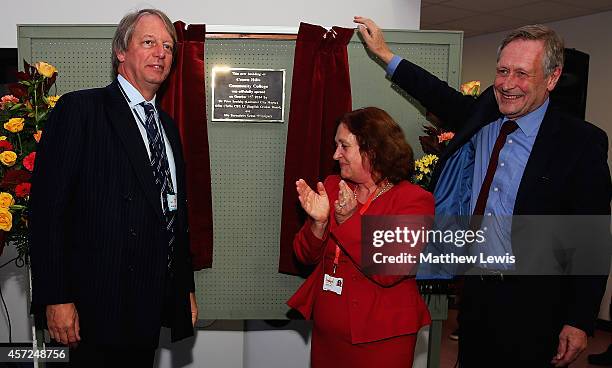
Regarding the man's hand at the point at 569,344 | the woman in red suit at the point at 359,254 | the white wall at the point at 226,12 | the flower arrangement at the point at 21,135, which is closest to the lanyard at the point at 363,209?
the woman in red suit at the point at 359,254

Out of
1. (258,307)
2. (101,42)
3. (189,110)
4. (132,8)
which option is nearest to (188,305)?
(258,307)

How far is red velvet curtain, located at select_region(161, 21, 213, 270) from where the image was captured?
2682mm

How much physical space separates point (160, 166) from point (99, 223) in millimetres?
321

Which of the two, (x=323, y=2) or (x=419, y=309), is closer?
(x=419, y=309)

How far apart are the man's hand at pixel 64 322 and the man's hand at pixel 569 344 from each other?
1.82 m

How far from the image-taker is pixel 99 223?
5.75 ft

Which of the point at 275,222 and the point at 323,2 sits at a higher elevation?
Result: the point at 323,2

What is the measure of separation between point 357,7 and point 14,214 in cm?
246

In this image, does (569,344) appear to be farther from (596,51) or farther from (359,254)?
(596,51)

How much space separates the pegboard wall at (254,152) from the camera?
2758mm

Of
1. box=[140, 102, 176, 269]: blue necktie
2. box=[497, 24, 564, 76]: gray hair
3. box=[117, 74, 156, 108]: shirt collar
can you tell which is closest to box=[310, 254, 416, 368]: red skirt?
box=[140, 102, 176, 269]: blue necktie

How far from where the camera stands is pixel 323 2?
3.33 meters

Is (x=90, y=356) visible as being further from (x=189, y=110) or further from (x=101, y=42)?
(x=101, y=42)

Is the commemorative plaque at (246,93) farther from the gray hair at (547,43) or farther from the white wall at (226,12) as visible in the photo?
the gray hair at (547,43)
